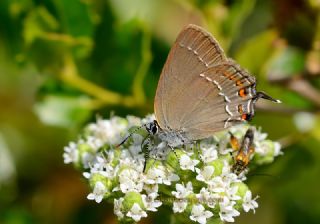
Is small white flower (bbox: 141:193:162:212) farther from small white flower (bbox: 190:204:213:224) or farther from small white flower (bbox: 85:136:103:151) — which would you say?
small white flower (bbox: 85:136:103:151)

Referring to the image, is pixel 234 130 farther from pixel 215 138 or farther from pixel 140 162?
pixel 140 162

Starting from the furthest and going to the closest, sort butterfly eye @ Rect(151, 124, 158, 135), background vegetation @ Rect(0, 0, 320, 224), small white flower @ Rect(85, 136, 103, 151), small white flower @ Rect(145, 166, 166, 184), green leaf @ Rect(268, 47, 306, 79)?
green leaf @ Rect(268, 47, 306, 79), background vegetation @ Rect(0, 0, 320, 224), small white flower @ Rect(85, 136, 103, 151), butterfly eye @ Rect(151, 124, 158, 135), small white flower @ Rect(145, 166, 166, 184)

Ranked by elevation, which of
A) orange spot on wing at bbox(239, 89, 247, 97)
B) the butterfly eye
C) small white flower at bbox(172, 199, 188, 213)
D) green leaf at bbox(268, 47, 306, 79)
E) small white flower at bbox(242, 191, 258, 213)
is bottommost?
small white flower at bbox(172, 199, 188, 213)

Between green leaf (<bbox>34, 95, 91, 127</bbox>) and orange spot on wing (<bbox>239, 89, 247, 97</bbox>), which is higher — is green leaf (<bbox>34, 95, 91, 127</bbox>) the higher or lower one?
the higher one

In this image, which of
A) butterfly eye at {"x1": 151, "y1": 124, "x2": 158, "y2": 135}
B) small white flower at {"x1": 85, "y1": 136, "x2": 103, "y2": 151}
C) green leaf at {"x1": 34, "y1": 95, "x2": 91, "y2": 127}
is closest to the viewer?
butterfly eye at {"x1": 151, "y1": 124, "x2": 158, "y2": 135}

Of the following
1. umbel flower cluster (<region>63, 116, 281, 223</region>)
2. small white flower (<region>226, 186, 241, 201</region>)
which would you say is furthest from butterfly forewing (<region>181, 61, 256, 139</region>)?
small white flower (<region>226, 186, 241, 201</region>)

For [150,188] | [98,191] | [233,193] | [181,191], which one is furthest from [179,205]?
[98,191]

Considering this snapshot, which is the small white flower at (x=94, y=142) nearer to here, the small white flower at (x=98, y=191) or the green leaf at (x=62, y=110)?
the small white flower at (x=98, y=191)
